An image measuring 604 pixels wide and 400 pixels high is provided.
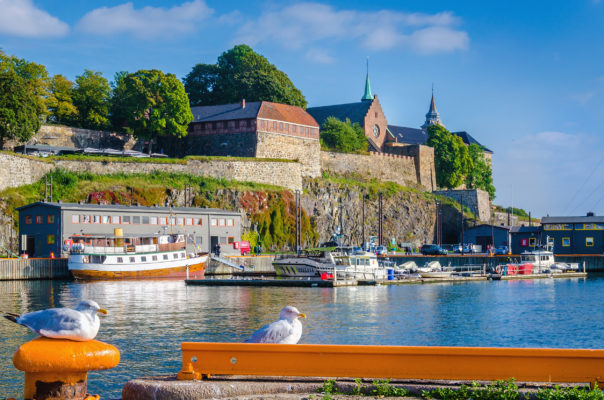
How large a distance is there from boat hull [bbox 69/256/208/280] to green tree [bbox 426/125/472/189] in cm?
5694

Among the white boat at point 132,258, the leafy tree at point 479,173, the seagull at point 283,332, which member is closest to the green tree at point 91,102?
the white boat at point 132,258

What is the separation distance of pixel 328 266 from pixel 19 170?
1126 inches

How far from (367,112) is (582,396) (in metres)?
99.0

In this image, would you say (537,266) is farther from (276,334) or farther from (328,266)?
(276,334)

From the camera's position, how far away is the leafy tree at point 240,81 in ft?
290

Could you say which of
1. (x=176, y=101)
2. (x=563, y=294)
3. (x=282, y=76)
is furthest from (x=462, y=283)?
(x=282, y=76)

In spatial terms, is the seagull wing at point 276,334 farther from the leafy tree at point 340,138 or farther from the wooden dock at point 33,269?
the leafy tree at point 340,138

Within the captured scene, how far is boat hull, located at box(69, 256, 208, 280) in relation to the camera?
51000mm

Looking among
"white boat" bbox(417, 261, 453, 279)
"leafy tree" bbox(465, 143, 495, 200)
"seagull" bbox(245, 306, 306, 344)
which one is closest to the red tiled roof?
"white boat" bbox(417, 261, 453, 279)

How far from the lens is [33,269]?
51.9 m

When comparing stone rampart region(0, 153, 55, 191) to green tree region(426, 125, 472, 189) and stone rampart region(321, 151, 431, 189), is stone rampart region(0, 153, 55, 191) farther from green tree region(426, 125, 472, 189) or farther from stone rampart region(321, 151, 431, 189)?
green tree region(426, 125, 472, 189)

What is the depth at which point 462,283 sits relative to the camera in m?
56.9

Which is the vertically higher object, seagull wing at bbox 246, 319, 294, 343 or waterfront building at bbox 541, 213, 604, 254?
waterfront building at bbox 541, 213, 604, 254

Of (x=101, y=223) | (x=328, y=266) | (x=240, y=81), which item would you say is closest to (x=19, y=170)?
(x=101, y=223)
